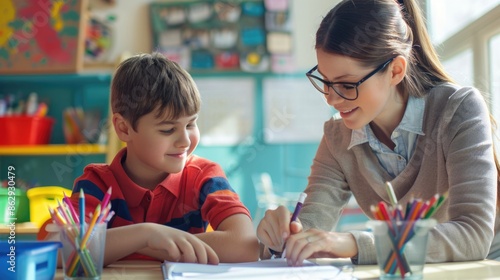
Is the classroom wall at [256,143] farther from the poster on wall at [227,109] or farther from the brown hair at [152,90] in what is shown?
the brown hair at [152,90]

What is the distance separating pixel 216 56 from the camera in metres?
4.46

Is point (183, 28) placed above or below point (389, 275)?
above

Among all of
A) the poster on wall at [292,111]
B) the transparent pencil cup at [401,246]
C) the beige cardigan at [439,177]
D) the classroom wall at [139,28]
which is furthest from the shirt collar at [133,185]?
the classroom wall at [139,28]

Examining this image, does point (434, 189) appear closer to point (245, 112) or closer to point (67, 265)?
point (67, 265)

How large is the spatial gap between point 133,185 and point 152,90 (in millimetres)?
197

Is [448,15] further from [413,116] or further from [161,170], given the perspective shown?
[161,170]

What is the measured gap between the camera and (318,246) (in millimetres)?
947

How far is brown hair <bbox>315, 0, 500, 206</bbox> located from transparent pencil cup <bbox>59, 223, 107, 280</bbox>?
594 mm

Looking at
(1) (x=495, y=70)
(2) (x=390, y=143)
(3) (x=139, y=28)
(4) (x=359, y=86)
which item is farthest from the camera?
(3) (x=139, y=28)

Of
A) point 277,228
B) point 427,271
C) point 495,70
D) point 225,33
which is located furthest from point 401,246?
point 225,33

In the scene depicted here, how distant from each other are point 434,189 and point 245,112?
330 cm

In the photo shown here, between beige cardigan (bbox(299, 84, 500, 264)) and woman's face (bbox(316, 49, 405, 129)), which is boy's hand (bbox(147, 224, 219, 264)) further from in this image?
woman's face (bbox(316, 49, 405, 129))

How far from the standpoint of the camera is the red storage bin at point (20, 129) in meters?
3.75

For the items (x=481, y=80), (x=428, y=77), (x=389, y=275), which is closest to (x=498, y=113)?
(x=481, y=80)
